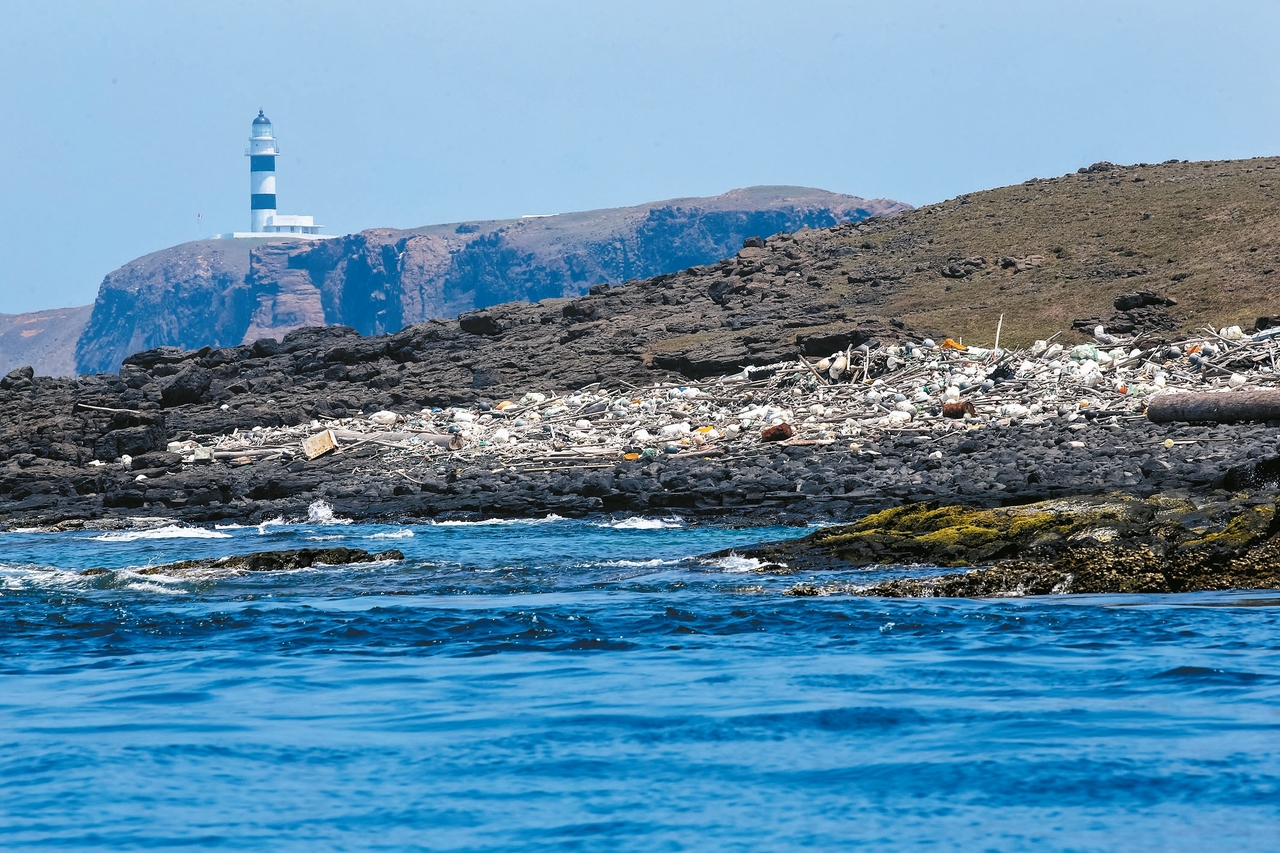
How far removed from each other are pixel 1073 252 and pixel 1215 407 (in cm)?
2366

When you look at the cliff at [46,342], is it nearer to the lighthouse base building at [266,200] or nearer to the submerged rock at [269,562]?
the lighthouse base building at [266,200]

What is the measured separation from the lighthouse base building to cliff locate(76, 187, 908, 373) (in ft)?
47.2

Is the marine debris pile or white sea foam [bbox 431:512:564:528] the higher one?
the marine debris pile

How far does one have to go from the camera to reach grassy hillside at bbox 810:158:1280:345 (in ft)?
119

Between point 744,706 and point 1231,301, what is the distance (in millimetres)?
31669

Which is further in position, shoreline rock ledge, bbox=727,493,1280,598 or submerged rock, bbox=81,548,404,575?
submerged rock, bbox=81,548,404,575

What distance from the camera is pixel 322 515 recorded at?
22.1 m

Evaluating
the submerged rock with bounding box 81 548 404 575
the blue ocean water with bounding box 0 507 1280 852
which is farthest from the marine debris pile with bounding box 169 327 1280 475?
the blue ocean water with bounding box 0 507 1280 852

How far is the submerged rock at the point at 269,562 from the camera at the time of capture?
13.7 m

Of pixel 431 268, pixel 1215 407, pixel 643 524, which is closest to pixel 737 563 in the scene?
pixel 643 524

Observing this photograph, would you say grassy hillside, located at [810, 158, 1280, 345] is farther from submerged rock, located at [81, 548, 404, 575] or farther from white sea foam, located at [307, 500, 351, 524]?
submerged rock, located at [81, 548, 404, 575]

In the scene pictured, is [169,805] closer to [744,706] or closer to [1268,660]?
[744,706]

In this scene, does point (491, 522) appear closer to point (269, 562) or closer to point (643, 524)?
point (643, 524)

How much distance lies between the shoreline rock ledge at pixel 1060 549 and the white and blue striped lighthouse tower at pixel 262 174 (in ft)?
587
